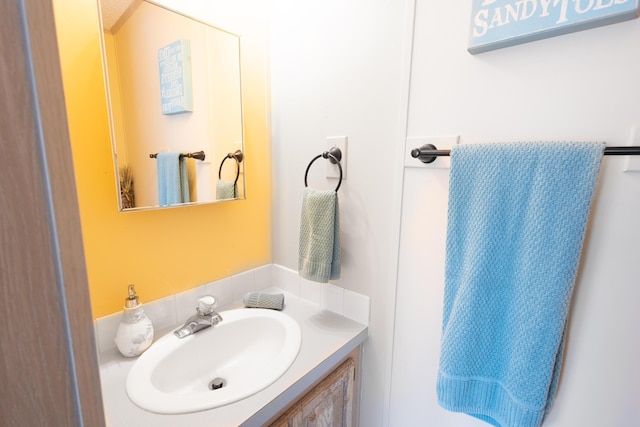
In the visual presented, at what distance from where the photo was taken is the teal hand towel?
924 mm

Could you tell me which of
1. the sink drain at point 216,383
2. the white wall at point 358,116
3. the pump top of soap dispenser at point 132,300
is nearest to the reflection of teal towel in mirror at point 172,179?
the pump top of soap dispenser at point 132,300

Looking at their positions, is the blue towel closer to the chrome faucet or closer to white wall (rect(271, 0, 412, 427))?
white wall (rect(271, 0, 412, 427))

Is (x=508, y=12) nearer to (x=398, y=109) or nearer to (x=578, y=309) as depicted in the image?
(x=398, y=109)

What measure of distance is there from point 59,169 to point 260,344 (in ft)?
2.94

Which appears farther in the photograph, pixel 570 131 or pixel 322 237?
pixel 322 237

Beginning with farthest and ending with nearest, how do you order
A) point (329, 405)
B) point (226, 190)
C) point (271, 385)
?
point (226, 190)
point (329, 405)
point (271, 385)

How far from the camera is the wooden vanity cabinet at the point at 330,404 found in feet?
2.45

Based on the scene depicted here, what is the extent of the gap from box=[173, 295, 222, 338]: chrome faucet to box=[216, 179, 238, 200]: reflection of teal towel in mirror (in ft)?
1.20

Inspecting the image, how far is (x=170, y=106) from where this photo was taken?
90cm

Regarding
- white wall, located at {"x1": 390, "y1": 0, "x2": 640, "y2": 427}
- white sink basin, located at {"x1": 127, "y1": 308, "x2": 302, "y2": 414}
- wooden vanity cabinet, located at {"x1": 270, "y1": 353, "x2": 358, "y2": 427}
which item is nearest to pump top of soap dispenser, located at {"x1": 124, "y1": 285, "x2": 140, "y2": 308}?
white sink basin, located at {"x1": 127, "y1": 308, "x2": 302, "y2": 414}

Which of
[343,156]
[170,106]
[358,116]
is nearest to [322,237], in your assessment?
[343,156]

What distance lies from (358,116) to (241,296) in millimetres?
837

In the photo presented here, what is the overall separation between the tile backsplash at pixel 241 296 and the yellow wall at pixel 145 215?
0.10 feet

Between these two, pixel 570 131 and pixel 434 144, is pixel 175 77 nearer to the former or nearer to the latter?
pixel 434 144
